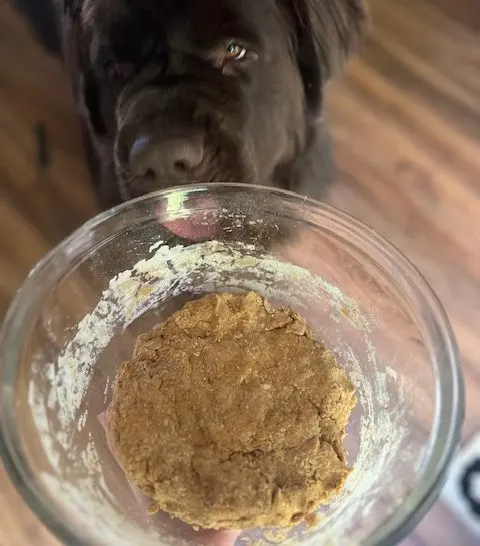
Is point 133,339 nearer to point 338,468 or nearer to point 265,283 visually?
point 265,283

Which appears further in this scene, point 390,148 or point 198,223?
point 390,148

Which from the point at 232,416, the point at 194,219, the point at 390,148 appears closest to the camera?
the point at 232,416

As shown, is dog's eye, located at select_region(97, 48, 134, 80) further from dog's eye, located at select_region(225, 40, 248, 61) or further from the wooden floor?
the wooden floor

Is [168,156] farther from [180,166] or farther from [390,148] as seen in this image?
[390,148]

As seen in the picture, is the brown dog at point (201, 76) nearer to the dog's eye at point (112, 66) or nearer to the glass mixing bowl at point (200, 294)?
the dog's eye at point (112, 66)

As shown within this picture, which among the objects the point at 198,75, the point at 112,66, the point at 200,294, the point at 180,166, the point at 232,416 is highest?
the point at 112,66

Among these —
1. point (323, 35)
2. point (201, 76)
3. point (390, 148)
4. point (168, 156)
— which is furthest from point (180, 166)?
point (390, 148)

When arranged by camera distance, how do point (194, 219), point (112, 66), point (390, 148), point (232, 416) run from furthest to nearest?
point (390, 148) < point (112, 66) < point (194, 219) < point (232, 416)

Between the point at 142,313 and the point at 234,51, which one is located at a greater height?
the point at 234,51
